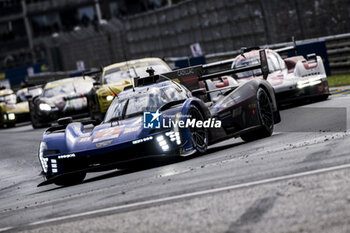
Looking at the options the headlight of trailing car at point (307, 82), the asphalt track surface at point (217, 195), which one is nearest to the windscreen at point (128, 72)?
the headlight of trailing car at point (307, 82)

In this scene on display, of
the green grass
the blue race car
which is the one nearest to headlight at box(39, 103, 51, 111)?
the green grass

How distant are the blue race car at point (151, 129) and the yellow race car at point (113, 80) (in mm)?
6321

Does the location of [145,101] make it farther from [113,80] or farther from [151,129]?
[113,80]

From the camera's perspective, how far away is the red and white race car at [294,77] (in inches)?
655

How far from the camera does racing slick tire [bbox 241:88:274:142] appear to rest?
11.7m

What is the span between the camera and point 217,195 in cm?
645

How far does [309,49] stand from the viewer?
2430cm

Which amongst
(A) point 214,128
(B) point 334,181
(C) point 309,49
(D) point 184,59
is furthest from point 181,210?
(D) point 184,59

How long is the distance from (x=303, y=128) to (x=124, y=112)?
2.83m

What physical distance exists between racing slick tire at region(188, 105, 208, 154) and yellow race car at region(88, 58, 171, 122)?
7.42 m

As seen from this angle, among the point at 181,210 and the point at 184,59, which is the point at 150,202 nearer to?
the point at 181,210

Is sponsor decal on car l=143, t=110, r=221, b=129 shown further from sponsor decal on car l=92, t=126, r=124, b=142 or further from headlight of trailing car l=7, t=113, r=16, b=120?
headlight of trailing car l=7, t=113, r=16, b=120

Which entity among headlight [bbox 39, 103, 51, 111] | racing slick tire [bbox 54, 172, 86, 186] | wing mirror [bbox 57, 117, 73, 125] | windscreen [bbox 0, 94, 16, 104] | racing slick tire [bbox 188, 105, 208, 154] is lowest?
windscreen [bbox 0, 94, 16, 104]

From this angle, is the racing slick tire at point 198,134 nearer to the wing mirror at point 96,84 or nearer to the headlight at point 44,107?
the wing mirror at point 96,84
